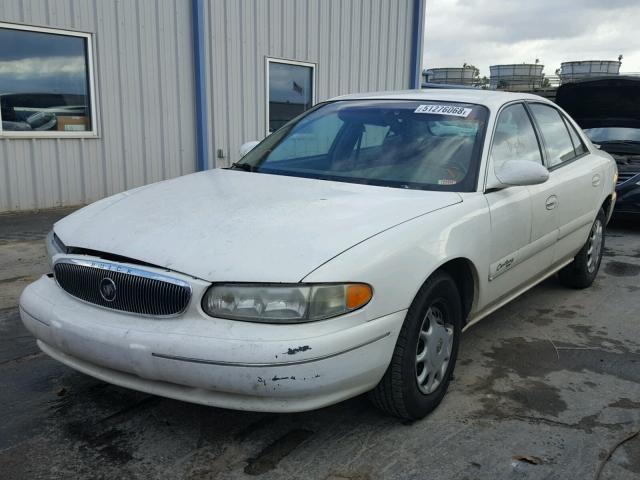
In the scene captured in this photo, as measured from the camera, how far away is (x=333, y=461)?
8.15ft

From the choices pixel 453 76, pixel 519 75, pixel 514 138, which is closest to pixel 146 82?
pixel 514 138

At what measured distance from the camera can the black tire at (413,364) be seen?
101 inches

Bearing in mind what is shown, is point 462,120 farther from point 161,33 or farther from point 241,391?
point 161,33

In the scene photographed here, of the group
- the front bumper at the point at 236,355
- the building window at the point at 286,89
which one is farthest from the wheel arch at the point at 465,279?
the building window at the point at 286,89

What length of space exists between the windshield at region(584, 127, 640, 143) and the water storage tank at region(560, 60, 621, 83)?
75.3ft

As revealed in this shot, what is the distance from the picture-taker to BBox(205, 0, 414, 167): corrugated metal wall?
9.13 metres

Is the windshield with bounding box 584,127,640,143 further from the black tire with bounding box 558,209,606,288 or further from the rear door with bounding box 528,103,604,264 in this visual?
the rear door with bounding box 528,103,604,264

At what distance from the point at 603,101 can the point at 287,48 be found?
4968mm

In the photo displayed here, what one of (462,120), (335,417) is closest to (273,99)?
(462,120)

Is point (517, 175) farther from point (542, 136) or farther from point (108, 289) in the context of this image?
point (108, 289)

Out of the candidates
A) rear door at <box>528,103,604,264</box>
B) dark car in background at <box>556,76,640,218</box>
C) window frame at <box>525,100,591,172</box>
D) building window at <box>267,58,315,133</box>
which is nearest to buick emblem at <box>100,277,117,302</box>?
rear door at <box>528,103,604,264</box>

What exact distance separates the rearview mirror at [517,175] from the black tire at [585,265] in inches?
73.0

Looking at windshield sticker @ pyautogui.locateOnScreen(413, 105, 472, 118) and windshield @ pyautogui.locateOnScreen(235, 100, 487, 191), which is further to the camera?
windshield sticker @ pyautogui.locateOnScreen(413, 105, 472, 118)

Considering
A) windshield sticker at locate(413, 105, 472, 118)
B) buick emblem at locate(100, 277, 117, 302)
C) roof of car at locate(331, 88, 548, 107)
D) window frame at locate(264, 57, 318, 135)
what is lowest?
buick emblem at locate(100, 277, 117, 302)
